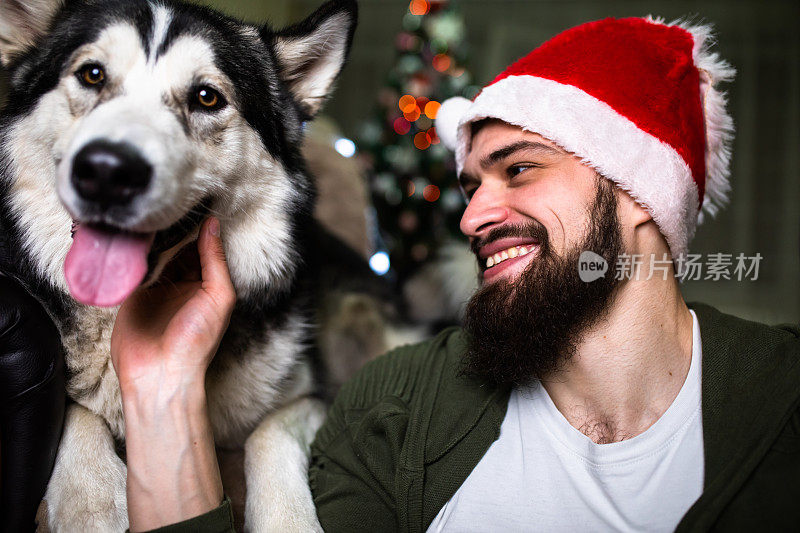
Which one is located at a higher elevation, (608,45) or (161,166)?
(608,45)

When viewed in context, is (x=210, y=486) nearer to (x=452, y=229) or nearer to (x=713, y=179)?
(x=713, y=179)

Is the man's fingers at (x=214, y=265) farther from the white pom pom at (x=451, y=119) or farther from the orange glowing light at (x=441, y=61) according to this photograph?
the orange glowing light at (x=441, y=61)

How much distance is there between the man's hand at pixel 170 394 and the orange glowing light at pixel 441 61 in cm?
334

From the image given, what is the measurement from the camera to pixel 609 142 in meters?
1.28

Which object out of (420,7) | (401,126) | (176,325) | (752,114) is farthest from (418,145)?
(752,114)

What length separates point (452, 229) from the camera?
4.12 m

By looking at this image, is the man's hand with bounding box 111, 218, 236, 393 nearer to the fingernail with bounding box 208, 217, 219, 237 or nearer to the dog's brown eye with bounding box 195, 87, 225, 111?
the fingernail with bounding box 208, 217, 219, 237

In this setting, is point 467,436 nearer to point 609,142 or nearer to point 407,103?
point 609,142

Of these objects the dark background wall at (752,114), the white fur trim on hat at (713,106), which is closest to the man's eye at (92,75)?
the white fur trim on hat at (713,106)

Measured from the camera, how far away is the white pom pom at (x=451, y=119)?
Answer: 5.23ft

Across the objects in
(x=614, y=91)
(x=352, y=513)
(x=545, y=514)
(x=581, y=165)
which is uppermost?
(x=614, y=91)

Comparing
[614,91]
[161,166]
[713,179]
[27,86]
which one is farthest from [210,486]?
[713,179]

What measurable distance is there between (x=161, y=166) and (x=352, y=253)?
4.52ft

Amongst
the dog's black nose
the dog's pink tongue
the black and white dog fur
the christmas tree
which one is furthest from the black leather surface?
the christmas tree
